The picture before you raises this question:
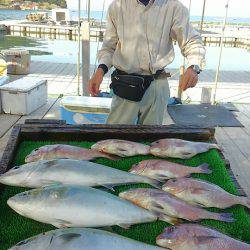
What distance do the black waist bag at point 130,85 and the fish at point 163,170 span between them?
3.85 feet

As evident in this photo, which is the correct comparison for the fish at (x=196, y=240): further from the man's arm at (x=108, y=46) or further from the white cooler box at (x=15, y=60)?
the white cooler box at (x=15, y=60)

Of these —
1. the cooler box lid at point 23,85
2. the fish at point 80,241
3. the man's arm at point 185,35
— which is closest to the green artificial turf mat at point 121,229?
the fish at point 80,241

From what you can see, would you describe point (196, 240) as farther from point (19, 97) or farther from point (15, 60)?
point (15, 60)

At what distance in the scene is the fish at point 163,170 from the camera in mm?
2035

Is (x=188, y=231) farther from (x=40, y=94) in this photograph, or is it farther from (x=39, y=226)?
(x=40, y=94)

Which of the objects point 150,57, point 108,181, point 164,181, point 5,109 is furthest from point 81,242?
point 5,109

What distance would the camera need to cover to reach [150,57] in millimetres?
3113

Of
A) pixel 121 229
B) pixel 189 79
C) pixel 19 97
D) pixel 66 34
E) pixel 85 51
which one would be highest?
pixel 189 79

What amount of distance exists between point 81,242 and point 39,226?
1.08 feet

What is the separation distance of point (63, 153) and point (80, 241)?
90cm

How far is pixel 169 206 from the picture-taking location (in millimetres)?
1701

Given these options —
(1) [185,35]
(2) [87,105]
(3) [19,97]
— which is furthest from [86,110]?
(1) [185,35]

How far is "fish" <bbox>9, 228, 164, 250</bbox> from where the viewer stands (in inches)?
53.6

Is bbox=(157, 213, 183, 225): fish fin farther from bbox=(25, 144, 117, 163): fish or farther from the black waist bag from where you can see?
the black waist bag
